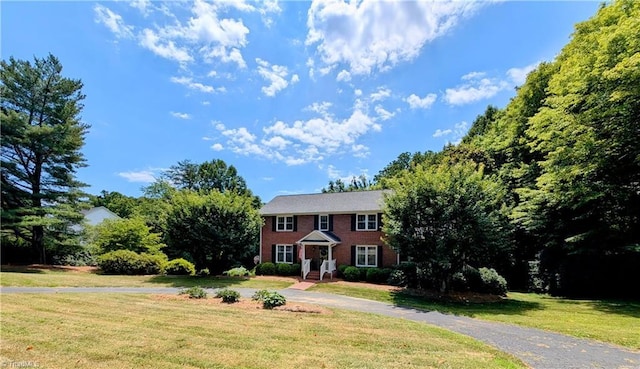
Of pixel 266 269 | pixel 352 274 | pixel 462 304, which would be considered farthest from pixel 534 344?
pixel 266 269

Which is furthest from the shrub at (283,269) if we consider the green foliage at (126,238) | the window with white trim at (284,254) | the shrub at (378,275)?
the green foliage at (126,238)

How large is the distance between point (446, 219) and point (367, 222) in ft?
26.1

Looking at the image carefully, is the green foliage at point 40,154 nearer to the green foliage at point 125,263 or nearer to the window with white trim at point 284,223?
the green foliage at point 125,263

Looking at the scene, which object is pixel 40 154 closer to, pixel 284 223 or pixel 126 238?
pixel 126 238

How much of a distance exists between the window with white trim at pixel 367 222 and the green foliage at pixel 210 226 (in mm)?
7288

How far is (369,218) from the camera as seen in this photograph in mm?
23062

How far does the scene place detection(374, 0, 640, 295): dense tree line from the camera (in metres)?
14.3

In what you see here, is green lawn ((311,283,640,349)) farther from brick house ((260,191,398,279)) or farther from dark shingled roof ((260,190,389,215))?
dark shingled roof ((260,190,389,215))

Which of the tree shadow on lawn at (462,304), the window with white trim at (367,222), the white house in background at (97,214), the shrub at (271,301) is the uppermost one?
the white house in background at (97,214)

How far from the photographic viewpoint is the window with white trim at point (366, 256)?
22375mm

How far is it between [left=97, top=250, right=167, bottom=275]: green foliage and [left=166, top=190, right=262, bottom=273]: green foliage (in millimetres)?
2460

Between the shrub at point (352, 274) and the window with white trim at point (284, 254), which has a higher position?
the window with white trim at point (284, 254)

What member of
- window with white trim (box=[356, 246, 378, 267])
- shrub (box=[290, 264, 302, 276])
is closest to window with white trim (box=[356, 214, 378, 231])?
window with white trim (box=[356, 246, 378, 267])

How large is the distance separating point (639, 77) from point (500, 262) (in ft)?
42.9
